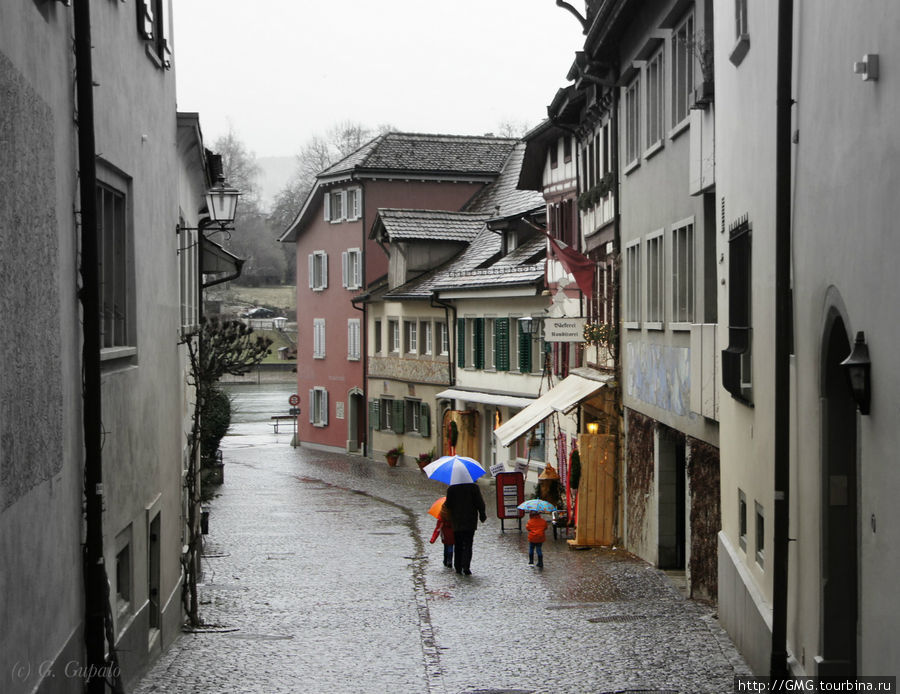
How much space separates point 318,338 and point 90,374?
45672 millimetres

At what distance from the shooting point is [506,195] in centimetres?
4678

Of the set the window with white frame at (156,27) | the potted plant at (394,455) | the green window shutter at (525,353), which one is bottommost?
the potted plant at (394,455)

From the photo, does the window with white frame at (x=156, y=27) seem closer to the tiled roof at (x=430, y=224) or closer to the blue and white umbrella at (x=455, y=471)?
the blue and white umbrella at (x=455, y=471)

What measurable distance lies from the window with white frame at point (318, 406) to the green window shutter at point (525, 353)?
18791 millimetres

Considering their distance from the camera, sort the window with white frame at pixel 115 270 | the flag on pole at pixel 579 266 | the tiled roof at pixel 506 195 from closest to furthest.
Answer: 1. the window with white frame at pixel 115 270
2. the flag on pole at pixel 579 266
3. the tiled roof at pixel 506 195

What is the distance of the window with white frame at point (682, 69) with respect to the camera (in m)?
16.6

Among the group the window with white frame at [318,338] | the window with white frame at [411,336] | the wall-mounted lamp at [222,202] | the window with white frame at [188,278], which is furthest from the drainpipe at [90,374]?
the window with white frame at [318,338]

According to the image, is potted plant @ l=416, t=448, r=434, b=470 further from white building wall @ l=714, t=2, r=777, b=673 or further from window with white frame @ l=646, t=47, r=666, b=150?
white building wall @ l=714, t=2, r=777, b=673

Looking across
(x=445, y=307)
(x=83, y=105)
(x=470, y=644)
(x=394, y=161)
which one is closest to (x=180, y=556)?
(x=470, y=644)

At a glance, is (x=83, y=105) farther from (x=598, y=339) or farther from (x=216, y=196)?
(x=598, y=339)

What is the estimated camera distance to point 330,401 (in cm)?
5278

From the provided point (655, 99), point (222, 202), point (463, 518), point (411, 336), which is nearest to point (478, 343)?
point (411, 336)

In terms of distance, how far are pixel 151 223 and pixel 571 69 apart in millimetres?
15438

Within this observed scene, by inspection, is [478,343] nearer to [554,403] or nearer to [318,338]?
[554,403]
